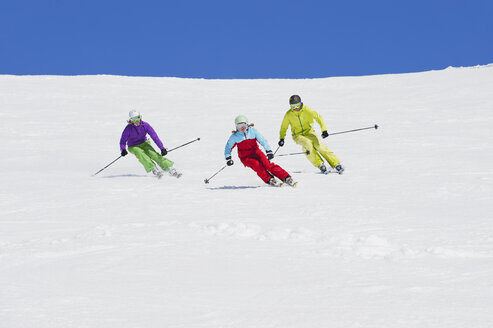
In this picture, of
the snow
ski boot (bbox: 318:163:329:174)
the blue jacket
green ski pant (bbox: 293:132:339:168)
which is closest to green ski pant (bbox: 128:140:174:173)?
the snow

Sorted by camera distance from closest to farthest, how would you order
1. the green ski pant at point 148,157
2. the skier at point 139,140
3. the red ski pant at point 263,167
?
1. the red ski pant at point 263,167
2. the green ski pant at point 148,157
3. the skier at point 139,140

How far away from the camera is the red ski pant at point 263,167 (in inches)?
344

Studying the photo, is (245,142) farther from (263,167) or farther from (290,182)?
(290,182)

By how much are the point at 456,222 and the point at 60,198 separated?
207 inches

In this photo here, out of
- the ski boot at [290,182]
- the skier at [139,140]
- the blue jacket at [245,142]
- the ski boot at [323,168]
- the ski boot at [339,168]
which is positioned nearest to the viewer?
the ski boot at [290,182]

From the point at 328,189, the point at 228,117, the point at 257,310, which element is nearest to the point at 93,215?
the point at 328,189

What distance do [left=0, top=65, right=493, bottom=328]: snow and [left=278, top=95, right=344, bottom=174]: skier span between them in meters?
0.30

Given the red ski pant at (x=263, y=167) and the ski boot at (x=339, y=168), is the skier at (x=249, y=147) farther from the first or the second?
the ski boot at (x=339, y=168)

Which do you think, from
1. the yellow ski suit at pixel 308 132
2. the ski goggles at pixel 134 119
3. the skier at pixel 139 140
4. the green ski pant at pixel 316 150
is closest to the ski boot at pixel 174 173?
the skier at pixel 139 140

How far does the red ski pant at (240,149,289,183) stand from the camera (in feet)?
28.6

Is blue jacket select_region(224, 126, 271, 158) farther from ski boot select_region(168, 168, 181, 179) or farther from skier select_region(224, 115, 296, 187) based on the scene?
ski boot select_region(168, 168, 181, 179)

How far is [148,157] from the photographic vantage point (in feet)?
35.7

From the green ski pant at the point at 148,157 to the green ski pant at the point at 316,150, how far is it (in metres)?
2.45

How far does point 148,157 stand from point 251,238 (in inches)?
240
